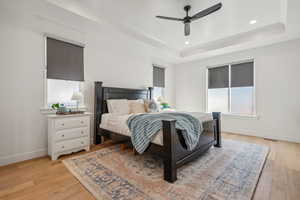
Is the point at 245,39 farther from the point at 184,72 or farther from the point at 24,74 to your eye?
the point at 24,74

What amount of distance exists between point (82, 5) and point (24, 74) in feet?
5.43

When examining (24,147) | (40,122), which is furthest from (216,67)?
(24,147)

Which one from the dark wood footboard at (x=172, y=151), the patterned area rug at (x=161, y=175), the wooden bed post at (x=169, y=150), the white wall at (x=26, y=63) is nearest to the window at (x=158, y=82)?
the white wall at (x=26, y=63)

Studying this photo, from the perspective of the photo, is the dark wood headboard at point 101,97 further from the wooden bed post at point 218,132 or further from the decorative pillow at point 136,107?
the wooden bed post at point 218,132

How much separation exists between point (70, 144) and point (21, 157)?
82 cm

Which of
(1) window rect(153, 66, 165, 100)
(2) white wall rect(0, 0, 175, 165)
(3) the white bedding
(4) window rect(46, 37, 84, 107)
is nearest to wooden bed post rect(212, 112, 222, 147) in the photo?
(3) the white bedding

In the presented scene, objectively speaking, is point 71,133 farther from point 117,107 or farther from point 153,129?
point 153,129

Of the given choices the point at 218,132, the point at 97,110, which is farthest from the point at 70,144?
the point at 218,132

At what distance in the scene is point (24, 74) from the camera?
98.3 inches

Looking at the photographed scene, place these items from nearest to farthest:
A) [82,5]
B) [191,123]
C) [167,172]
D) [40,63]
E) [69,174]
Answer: [167,172]
[69,174]
[191,123]
[82,5]
[40,63]

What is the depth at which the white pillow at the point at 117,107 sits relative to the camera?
10.9ft

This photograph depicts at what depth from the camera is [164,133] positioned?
6.09ft

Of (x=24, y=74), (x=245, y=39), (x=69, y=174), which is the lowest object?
(x=69, y=174)

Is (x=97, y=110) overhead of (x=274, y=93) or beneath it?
beneath
